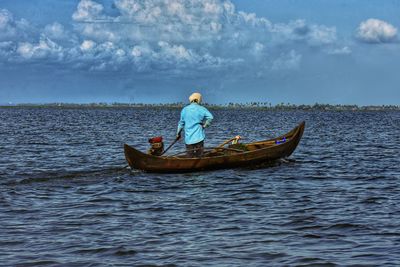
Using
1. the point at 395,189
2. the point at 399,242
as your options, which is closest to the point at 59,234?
the point at 399,242

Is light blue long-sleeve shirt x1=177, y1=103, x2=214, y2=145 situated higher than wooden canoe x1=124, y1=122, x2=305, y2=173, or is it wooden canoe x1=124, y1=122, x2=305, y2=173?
light blue long-sleeve shirt x1=177, y1=103, x2=214, y2=145

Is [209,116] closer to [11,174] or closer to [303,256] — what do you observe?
[11,174]

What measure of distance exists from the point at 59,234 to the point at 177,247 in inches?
97.2

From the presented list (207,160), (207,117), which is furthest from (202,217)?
(207,160)

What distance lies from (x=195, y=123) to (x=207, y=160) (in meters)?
1.41

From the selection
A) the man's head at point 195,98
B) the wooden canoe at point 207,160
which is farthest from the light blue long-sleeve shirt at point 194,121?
the wooden canoe at point 207,160

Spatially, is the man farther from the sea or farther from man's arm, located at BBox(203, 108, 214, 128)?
the sea

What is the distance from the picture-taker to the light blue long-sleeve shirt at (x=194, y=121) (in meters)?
18.1

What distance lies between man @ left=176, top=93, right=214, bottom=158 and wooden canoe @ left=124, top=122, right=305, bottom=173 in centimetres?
42

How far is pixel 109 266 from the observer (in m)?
8.48

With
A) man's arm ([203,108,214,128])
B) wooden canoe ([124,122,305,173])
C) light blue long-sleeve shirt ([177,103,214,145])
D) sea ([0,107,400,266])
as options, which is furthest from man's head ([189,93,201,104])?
sea ([0,107,400,266])

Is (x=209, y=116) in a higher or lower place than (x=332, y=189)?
higher

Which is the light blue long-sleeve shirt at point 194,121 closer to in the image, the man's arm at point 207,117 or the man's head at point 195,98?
the man's arm at point 207,117

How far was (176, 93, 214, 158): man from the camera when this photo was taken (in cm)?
1816
